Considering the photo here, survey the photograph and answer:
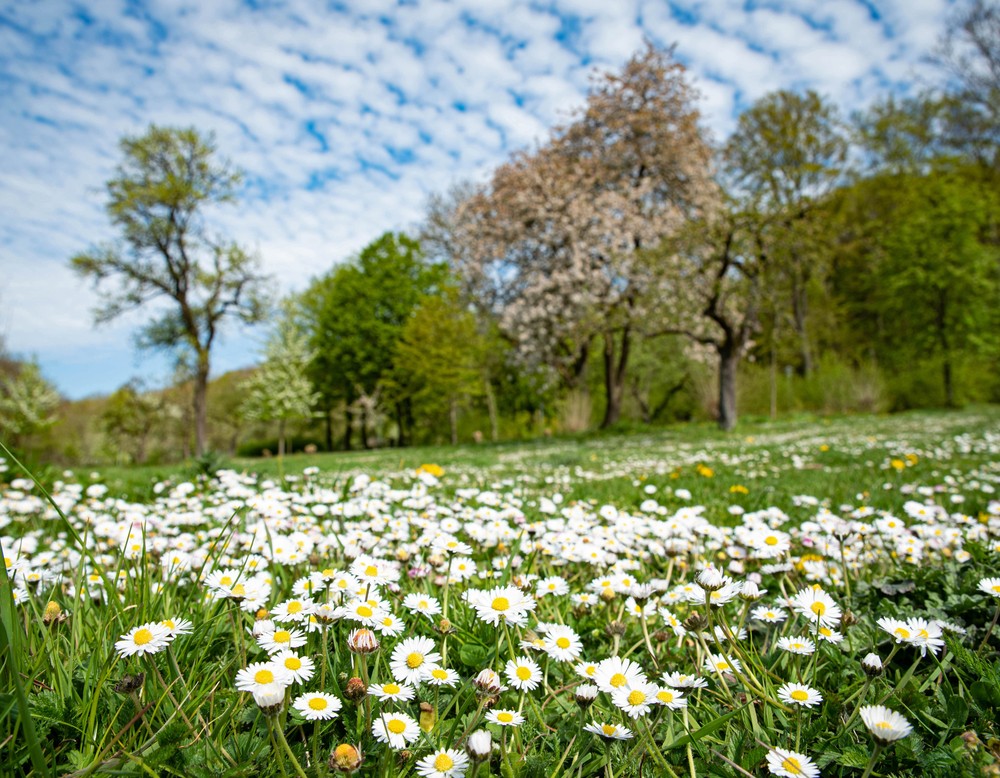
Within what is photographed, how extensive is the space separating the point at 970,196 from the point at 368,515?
30381mm

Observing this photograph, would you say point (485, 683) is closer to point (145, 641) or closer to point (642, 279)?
point (145, 641)

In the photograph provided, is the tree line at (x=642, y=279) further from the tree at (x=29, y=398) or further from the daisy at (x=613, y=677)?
the daisy at (x=613, y=677)

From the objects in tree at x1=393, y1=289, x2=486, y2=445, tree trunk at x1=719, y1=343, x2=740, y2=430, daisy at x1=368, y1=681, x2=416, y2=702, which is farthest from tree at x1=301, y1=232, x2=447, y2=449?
daisy at x1=368, y1=681, x2=416, y2=702

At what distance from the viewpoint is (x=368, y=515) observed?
9.39 feet

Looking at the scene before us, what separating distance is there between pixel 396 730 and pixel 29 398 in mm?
33540

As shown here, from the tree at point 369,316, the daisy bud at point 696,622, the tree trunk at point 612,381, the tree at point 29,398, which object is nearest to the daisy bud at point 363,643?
the daisy bud at point 696,622

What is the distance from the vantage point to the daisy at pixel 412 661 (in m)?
1.11

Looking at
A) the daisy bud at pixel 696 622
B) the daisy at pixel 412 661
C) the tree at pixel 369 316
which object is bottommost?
the daisy at pixel 412 661

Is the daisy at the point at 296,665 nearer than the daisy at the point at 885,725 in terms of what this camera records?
No

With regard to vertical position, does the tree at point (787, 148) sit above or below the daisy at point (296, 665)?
above

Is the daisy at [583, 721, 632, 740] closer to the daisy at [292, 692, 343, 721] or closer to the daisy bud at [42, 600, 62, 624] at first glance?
the daisy at [292, 692, 343, 721]

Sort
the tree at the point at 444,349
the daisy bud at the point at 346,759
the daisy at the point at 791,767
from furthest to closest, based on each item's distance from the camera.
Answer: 1. the tree at the point at 444,349
2. the daisy at the point at 791,767
3. the daisy bud at the point at 346,759

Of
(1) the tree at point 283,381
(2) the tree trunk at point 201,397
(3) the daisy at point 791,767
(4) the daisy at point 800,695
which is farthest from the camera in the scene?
(1) the tree at point 283,381

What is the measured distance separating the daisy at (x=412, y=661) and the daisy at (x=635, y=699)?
0.39 m
